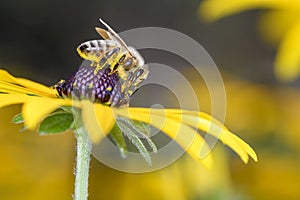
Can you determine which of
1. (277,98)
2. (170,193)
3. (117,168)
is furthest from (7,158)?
(277,98)

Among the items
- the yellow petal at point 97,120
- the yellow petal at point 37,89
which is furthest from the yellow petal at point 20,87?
the yellow petal at point 97,120

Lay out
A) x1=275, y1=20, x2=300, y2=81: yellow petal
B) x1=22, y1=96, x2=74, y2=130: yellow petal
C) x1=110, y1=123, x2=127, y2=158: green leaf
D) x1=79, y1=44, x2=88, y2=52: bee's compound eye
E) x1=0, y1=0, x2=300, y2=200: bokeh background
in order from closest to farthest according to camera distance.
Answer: x1=22, y1=96, x2=74, y2=130: yellow petal < x1=110, y1=123, x2=127, y2=158: green leaf < x1=79, y1=44, x2=88, y2=52: bee's compound eye < x1=275, y1=20, x2=300, y2=81: yellow petal < x1=0, y1=0, x2=300, y2=200: bokeh background

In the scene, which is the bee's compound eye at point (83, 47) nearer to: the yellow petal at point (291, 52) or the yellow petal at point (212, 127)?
the yellow petal at point (212, 127)

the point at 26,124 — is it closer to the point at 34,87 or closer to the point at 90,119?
the point at 90,119

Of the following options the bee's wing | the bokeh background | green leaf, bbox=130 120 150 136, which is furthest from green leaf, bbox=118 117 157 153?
the bokeh background

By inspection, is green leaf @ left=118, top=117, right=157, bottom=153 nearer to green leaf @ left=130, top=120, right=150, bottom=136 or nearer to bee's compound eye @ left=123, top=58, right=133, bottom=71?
green leaf @ left=130, top=120, right=150, bottom=136

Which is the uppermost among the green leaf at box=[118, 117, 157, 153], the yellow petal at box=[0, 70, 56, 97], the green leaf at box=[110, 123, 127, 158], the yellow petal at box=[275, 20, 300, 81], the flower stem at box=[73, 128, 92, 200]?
the yellow petal at box=[275, 20, 300, 81]
